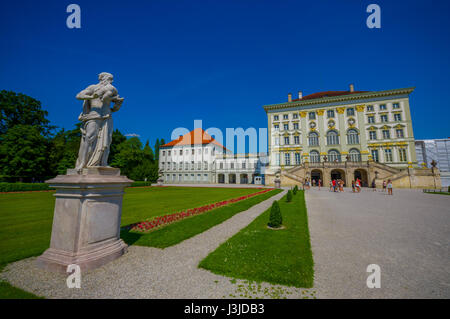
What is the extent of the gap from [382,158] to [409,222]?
3760cm

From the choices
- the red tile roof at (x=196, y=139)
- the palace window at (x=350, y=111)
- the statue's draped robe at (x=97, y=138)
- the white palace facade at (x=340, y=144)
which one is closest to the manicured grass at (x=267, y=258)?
the statue's draped robe at (x=97, y=138)

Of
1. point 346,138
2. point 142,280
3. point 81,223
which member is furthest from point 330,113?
point 81,223

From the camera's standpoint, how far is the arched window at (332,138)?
40.5 meters

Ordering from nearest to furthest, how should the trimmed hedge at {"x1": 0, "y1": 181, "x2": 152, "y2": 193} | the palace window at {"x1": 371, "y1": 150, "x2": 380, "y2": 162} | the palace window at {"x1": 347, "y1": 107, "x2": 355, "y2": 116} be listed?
the trimmed hedge at {"x1": 0, "y1": 181, "x2": 152, "y2": 193}
the palace window at {"x1": 371, "y1": 150, "x2": 380, "y2": 162}
the palace window at {"x1": 347, "y1": 107, "x2": 355, "y2": 116}

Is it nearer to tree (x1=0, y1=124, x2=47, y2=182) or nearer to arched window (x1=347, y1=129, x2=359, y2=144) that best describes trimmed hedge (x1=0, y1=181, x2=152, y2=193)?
tree (x1=0, y1=124, x2=47, y2=182)

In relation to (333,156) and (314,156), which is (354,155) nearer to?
(333,156)

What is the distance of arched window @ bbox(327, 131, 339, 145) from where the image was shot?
133ft

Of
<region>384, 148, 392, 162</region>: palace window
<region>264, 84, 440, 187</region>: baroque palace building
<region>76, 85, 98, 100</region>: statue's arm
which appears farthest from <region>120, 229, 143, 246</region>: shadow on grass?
<region>384, 148, 392, 162</region>: palace window

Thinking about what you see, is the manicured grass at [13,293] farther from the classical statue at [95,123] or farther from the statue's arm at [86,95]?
the statue's arm at [86,95]

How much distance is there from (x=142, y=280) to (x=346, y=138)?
45.7 metres

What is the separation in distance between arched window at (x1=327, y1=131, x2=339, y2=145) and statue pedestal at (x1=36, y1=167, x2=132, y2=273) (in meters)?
44.6

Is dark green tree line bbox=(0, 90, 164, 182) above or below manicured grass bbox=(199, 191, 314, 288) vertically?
above

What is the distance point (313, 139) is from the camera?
42.1 m
